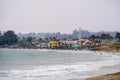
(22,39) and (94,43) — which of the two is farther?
(22,39)

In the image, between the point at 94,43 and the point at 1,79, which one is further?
the point at 94,43

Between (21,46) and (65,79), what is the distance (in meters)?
69.8

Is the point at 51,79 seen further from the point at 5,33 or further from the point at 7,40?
the point at 7,40

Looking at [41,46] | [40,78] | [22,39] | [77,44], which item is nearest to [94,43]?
[77,44]

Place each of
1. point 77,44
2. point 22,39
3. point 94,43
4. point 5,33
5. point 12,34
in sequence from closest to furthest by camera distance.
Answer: point 5,33
point 12,34
point 94,43
point 77,44
point 22,39

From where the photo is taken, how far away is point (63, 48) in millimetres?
74875

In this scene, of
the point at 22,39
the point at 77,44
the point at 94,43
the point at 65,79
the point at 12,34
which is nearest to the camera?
the point at 65,79

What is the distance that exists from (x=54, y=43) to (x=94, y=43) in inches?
415

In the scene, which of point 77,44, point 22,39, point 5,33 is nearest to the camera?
point 5,33

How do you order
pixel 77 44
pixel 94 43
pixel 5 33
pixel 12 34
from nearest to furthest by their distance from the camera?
pixel 5 33 → pixel 12 34 → pixel 94 43 → pixel 77 44

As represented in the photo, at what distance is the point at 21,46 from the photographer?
79938 mm

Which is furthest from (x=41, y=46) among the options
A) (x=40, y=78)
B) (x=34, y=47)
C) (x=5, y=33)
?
(x=40, y=78)

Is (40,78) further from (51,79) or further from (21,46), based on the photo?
(21,46)

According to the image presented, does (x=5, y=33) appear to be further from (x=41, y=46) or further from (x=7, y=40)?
(x=41, y=46)
